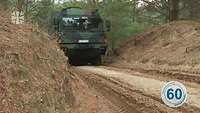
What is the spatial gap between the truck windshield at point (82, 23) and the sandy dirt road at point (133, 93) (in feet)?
26.0

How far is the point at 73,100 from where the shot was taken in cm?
1245

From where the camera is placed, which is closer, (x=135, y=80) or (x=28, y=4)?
(x=135, y=80)

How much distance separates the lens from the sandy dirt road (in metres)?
12.8

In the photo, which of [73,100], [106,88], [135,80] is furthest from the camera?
[135,80]

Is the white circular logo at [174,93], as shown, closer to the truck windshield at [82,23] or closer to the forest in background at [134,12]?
the truck windshield at [82,23]

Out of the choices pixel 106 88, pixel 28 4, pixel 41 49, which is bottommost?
pixel 106 88

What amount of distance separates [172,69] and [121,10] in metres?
12.6

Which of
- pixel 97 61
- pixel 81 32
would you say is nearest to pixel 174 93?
pixel 81 32

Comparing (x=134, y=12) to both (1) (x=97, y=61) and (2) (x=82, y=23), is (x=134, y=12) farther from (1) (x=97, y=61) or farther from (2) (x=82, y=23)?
(2) (x=82, y=23)

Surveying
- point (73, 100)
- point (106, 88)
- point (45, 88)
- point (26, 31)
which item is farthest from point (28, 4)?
point (45, 88)

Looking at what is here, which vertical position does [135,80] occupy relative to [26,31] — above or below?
below

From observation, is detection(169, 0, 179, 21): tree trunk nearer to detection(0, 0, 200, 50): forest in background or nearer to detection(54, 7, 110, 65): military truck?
detection(0, 0, 200, 50): forest in background

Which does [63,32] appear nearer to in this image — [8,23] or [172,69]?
[172,69]

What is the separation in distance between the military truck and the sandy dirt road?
289 inches
